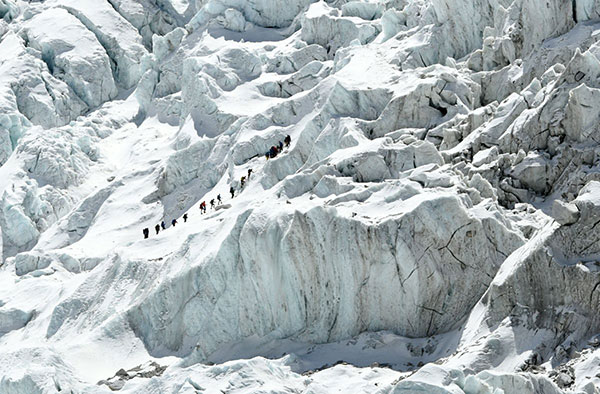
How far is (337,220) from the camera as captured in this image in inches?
2534

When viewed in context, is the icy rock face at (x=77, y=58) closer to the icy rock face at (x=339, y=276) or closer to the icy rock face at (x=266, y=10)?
the icy rock face at (x=266, y=10)

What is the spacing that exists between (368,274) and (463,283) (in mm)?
4899

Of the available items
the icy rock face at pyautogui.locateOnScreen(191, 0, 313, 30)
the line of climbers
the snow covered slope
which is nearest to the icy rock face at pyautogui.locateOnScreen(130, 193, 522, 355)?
the snow covered slope

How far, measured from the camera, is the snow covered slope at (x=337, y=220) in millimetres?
56188

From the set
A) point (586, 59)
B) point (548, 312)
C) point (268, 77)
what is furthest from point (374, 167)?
point (268, 77)

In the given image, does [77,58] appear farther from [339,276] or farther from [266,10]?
[339,276]

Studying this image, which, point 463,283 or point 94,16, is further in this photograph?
point 94,16

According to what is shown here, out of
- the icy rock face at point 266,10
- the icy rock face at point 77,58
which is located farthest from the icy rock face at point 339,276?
the icy rock face at point 77,58

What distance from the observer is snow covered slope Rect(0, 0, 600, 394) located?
5619 cm

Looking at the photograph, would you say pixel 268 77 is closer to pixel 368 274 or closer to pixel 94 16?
pixel 94 16

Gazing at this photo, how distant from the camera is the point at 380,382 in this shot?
184ft

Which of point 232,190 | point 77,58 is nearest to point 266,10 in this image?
point 77,58

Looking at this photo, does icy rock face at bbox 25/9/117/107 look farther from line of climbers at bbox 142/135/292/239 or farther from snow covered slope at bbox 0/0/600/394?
line of climbers at bbox 142/135/292/239

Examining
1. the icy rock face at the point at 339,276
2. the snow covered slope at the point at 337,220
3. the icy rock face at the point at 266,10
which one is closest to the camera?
the snow covered slope at the point at 337,220
